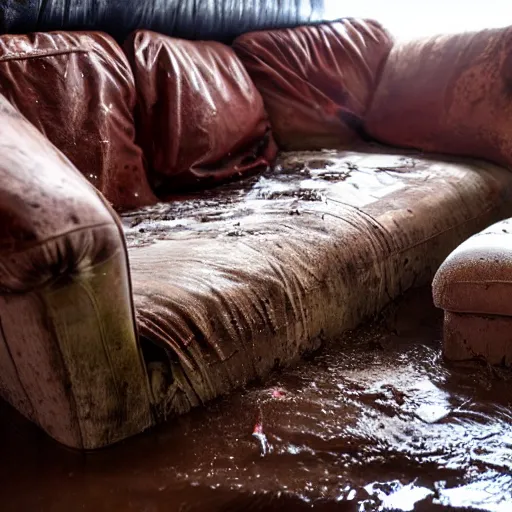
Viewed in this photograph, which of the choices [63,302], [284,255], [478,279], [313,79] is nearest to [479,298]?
[478,279]

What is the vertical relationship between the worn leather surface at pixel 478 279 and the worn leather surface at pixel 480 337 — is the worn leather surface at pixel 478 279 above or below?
above

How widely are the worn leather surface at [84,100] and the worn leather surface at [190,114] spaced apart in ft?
0.20

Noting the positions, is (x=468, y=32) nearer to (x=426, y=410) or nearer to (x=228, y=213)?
(x=228, y=213)

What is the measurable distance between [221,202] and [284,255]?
0.42 m

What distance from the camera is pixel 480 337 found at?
1.47 m

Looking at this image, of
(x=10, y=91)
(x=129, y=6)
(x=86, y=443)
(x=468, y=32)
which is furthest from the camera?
(x=468, y=32)

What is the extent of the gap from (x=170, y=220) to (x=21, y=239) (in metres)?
0.72

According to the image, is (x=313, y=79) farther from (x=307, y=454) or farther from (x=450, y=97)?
(x=307, y=454)

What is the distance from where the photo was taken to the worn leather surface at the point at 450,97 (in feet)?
6.84

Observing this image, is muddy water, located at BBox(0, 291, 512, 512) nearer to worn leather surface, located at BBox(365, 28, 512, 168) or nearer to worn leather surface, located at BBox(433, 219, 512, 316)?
worn leather surface, located at BBox(433, 219, 512, 316)

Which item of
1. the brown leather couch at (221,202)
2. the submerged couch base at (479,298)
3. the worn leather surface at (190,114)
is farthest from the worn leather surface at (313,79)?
the submerged couch base at (479,298)

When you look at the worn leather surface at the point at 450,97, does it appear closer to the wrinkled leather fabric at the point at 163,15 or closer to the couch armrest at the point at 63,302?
the wrinkled leather fabric at the point at 163,15

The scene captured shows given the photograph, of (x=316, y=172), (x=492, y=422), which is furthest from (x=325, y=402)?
(x=316, y=172)

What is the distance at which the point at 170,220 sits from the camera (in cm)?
163
